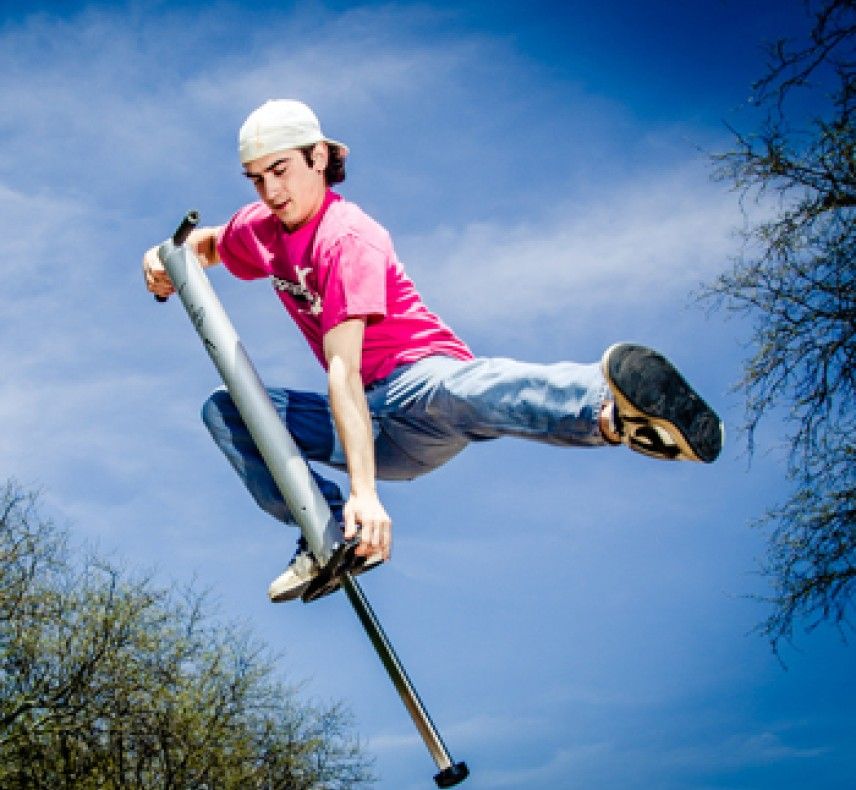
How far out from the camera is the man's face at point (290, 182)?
3.78 metres

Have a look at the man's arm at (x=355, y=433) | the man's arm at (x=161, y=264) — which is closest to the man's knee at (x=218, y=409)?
the man's arm at (x=161, y=264)

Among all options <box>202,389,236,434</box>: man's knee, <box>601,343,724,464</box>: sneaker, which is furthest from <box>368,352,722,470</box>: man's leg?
<box>202,389,236,434</box>: man's knee

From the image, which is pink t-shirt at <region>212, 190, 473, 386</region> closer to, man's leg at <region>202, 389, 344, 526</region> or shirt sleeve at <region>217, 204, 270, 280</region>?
shirt sleeve at <region>217, 204, 270, 280</region>

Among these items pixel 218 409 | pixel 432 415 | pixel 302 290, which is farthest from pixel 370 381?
pixel 218 409

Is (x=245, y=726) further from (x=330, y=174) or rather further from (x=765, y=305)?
(x=330, y=174)

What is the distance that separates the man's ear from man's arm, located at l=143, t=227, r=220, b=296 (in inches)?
23.4

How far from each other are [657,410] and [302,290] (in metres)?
1.33

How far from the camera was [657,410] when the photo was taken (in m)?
3.29

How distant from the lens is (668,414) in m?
3.31

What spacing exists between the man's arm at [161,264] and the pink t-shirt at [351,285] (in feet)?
1.00

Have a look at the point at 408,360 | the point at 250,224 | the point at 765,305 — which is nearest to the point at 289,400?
the point at 408,360

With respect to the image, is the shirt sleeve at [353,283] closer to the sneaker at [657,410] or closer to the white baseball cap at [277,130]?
the white baseball cap at [277,130]

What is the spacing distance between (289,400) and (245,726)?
60.5 ft

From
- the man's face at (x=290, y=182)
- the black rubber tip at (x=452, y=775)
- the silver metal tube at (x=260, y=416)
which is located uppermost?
the man's face at (x=290, y=182)
